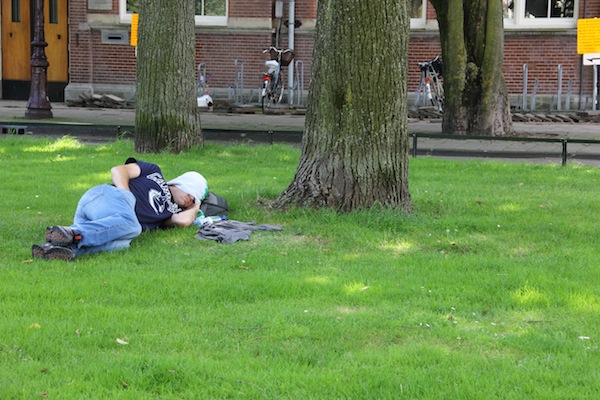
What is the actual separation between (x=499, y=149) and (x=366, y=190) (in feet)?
22.7

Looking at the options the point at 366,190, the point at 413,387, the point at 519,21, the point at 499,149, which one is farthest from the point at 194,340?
the point at 519,21

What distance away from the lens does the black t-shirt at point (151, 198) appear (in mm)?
7438

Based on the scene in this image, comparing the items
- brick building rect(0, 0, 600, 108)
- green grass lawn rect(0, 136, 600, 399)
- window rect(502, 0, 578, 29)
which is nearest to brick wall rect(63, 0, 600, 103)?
brick building rect(0, 0, 600, 108)

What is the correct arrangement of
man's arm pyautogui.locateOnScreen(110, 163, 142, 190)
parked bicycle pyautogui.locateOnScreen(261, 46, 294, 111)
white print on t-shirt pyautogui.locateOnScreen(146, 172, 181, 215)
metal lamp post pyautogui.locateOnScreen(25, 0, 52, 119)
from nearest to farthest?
man's arm pyautogui.locateOnScreen(110, 163, 142, 190)
white print on t-shirt pyautogui.locateOnScreen(146, 172, 181, 215)
metal lamp post pyautogui.locateOnScreen(25, 0, 52, 119)
parked bicycle pyautogui.locateOnScreen(261, 46, 294, 111)

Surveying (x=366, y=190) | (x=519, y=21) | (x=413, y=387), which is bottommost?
(x=413, y=387)

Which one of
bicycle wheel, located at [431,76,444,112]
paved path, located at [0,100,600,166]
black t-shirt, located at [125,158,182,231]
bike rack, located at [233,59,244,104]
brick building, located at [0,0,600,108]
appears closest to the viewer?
black t-shirt, located at [125,158,182,231]

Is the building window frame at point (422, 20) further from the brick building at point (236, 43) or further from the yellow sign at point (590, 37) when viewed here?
the yellow sign at point (590, 37)

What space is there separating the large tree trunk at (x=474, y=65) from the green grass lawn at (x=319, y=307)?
19.5 feet

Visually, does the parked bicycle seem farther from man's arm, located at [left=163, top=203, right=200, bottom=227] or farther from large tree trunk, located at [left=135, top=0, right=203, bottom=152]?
man's arm, located at [left=163, top=203, right=200, bottom=227]

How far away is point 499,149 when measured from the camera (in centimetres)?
1454

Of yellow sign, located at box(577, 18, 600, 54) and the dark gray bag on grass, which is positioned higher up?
yellow sign, located at box(577, 18, 600, 54)

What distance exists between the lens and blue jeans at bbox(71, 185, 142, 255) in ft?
21.7

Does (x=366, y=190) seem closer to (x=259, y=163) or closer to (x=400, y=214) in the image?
(x=400, y=214)

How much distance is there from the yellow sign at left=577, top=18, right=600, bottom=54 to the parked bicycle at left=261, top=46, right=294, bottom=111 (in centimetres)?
713
